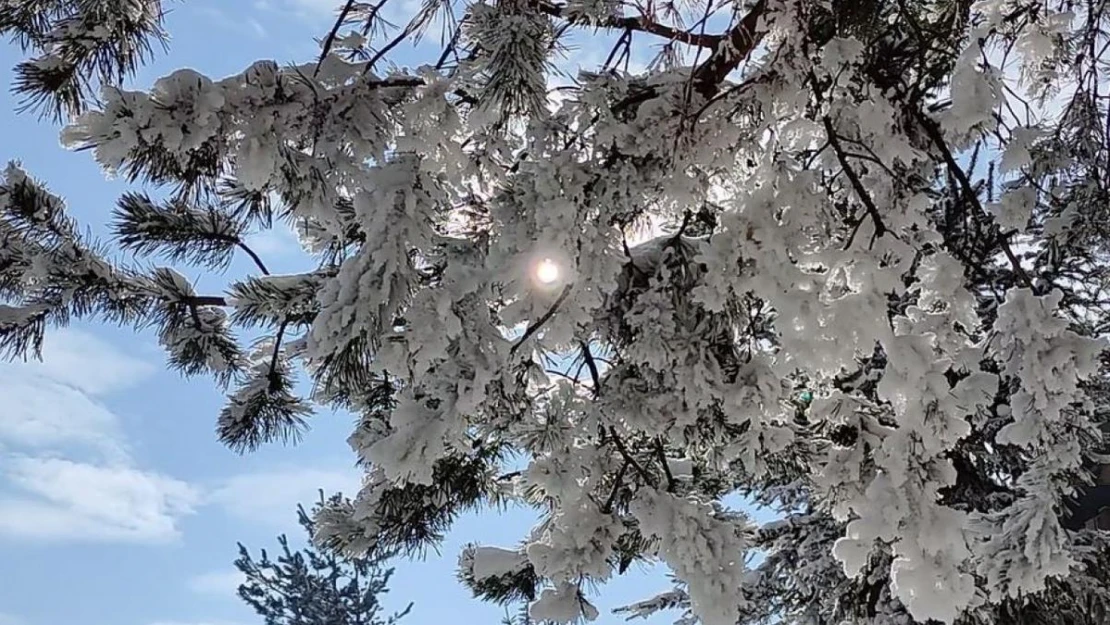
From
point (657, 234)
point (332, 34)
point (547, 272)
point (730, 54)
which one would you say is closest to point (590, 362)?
point (657, 234)

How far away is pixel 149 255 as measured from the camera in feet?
7.50

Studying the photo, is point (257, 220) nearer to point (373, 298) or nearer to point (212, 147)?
point (212, 147)

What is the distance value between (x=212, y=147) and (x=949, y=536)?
150cm

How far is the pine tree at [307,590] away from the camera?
11016 mm

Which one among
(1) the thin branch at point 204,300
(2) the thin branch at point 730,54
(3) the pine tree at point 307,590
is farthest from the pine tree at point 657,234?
(3) the pine tree at point 307,590

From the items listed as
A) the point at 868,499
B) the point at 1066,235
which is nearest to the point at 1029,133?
the point at 1066,235

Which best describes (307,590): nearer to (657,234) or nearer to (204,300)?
(204,300)

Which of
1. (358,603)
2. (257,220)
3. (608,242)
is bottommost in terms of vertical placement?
(608,242)

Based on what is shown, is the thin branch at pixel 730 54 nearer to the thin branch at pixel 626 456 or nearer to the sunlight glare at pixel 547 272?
the sunlight glare at pixel 547 272

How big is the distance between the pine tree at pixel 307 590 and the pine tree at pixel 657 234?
31.7 feet

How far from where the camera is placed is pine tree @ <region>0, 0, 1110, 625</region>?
1433mm

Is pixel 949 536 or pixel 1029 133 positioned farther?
pixel 1029 133

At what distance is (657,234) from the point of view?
83.2 inches

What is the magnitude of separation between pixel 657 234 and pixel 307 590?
34.3 ft
